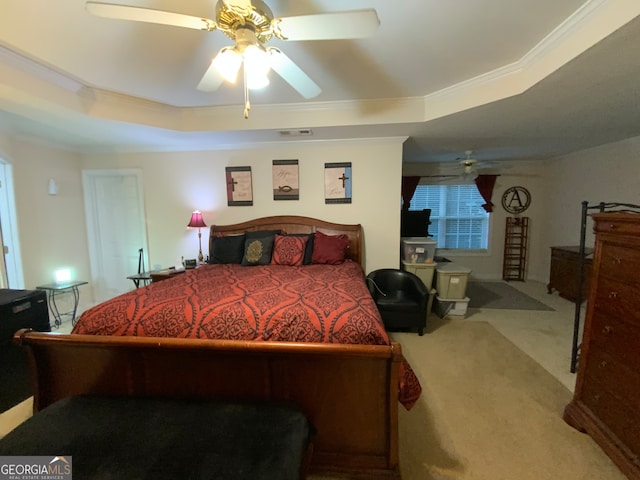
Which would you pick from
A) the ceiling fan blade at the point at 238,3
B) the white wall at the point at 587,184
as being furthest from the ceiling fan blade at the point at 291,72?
the white wall at the point at 587,184

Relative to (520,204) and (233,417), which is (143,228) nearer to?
(233,417)

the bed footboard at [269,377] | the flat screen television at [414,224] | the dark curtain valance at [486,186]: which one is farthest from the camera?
the dark curtain valance at [486,186]

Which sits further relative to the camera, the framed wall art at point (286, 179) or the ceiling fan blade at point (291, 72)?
the framed wall art at point (286, 179)

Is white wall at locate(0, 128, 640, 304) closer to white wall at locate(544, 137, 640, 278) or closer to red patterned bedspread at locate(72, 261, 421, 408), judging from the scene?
white wall at locate(544, 137, 640, 278)

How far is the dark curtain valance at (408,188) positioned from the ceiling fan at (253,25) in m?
4.22

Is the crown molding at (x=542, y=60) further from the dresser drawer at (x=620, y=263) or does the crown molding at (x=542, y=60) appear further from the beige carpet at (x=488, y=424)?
the beige carpet at (x=488, y=424)

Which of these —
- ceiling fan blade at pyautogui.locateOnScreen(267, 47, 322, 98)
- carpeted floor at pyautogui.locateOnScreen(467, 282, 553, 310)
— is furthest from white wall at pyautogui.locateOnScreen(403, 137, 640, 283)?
ceiling fan blade at pyautogui.locateOnScreen(267, 47, 322, 98)

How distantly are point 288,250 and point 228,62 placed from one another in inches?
80.9

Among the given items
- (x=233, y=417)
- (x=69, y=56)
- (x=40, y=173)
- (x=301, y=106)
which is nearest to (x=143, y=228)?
(x=40, y=173)

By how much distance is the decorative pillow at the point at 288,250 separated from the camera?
319cm

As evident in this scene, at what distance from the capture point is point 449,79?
95.7 inches

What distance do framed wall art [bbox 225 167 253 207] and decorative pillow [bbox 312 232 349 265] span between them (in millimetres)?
1184

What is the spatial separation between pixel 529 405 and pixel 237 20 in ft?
9.81

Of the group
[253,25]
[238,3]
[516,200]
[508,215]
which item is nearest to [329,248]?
[253,25]
